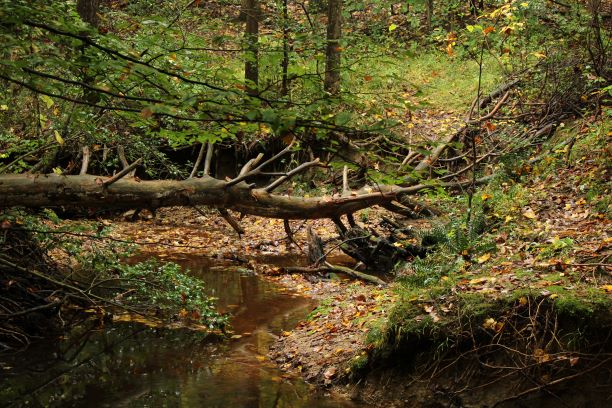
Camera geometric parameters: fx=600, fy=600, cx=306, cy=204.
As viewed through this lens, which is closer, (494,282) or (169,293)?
(494,282)

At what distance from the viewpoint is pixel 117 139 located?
866 cm

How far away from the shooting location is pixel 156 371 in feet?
20.5

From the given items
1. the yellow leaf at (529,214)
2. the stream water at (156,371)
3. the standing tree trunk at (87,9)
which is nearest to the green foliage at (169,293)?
the stream water at (156,371)

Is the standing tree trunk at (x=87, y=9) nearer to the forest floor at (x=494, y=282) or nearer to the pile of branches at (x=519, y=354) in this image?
the forest floor at (x=494, y=282)

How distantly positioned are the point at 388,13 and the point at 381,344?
19958 mm

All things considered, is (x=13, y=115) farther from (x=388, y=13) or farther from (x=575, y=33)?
(x=388, y=13)

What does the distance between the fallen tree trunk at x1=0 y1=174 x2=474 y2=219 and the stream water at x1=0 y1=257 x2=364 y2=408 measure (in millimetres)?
1718

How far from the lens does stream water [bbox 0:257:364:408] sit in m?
5.52

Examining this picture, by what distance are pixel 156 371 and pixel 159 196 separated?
6.46 ft

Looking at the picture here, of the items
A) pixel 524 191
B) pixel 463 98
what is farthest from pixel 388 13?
pixel 524 191

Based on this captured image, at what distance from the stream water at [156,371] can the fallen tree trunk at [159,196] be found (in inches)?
67.6

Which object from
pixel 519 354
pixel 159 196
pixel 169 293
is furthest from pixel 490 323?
pixel 169 293

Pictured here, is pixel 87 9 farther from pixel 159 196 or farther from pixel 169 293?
pixel 159 196

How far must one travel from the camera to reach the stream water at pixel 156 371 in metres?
5.52
